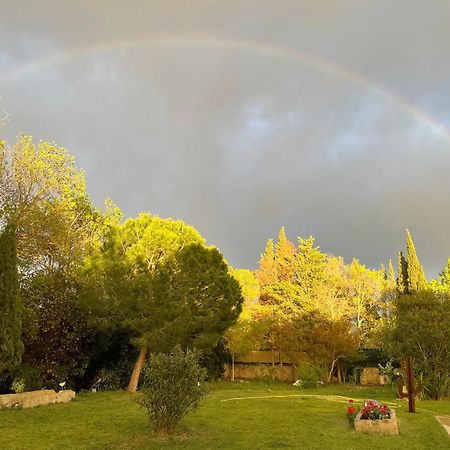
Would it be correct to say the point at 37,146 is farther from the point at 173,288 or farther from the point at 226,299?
the point at 226,299

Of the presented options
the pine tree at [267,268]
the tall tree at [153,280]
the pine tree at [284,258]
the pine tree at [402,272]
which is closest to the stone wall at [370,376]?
the tall tree at [153,280]

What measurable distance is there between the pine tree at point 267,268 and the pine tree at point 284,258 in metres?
0.50

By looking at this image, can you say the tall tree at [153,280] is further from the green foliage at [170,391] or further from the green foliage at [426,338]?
the green foliage at [170,391]

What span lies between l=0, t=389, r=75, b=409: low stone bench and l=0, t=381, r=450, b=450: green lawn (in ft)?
1.82

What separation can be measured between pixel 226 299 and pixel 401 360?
23.9 feet

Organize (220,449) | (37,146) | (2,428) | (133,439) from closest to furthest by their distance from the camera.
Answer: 1. (220,449)
2. (133,439)
3. (2,428)
4. (37,146)

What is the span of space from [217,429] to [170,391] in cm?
181

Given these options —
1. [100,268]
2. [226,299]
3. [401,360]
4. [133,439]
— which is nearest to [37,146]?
[100,268]

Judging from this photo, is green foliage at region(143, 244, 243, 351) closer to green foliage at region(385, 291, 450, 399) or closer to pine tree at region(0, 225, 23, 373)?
pine tree at region(0, 225, 23, 373)

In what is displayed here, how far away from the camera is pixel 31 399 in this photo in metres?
12.2

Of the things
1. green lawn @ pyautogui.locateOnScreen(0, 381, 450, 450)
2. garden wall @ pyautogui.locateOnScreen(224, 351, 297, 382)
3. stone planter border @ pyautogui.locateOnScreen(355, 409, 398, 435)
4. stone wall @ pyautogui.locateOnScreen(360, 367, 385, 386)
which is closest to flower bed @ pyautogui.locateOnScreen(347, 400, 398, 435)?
stone planter border @ pyautogui.locateOnScreen(355, 409, 398, 435)

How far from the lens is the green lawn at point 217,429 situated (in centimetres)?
743

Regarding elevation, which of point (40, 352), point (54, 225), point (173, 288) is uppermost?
point (54, 225)

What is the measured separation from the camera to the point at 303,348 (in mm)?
26938
